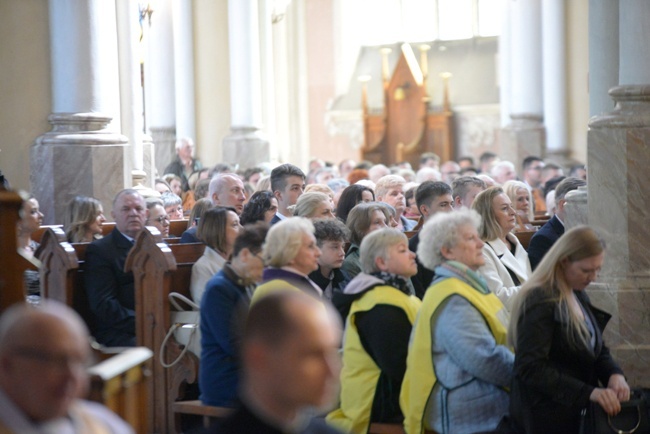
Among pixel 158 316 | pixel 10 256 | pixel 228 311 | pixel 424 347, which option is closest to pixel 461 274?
pixel 424 347

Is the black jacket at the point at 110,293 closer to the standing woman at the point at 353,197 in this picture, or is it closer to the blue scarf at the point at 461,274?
the standing woman at the point at 353,197

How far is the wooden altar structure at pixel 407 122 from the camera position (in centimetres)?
2627

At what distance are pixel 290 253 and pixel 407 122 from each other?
20950 millimetres

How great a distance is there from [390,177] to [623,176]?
272 cm

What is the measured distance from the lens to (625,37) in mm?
7746

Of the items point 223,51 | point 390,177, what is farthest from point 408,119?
point 390,177

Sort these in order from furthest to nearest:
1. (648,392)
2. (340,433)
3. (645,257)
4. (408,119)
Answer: (408,119)
(645,257)
(648,392)
(340,433)

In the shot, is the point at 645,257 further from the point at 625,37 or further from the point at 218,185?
the point at 218,185

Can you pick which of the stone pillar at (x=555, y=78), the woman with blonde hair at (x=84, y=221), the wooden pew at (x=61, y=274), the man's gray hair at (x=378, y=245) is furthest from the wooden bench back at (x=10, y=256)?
the stone pillar at (x=555, y=78)

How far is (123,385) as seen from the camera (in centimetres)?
356

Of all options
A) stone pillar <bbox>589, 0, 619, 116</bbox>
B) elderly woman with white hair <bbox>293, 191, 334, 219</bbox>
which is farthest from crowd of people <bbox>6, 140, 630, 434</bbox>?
stone pillar <bbox>589, 0, 619, 116</bbox>

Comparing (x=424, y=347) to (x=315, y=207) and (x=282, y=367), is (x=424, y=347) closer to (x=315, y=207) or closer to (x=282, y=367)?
(x=315, y=207)

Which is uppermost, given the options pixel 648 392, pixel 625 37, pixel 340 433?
pixel 625 37

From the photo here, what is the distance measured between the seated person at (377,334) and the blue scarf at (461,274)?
0.25m
